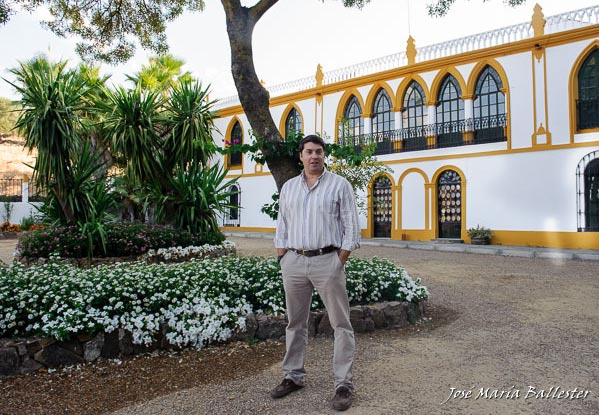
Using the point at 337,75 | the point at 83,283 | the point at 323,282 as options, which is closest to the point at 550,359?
the point at 323,282

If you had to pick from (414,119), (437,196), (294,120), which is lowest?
(437,196)

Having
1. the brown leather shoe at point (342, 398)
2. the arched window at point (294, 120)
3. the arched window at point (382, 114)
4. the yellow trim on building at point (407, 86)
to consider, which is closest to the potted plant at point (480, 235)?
the yellow trim on building at point (407, 86)

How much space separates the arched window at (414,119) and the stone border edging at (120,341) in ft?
45.6

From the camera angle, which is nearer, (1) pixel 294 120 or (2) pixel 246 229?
(1) pixel 294 120

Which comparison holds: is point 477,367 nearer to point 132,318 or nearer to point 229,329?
point 229,329

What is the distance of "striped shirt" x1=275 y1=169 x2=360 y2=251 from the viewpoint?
9.91 ft

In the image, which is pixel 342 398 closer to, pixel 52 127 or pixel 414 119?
pixel 52 127

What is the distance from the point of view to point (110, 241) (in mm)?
8320

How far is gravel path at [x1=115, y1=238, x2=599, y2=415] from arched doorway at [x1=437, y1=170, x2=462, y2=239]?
34.1ft

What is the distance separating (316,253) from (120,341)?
2072 millimetres

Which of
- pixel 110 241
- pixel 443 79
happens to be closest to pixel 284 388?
pixel 110 241

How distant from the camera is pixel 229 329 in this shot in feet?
14.2

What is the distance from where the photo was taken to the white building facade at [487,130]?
1430 cm

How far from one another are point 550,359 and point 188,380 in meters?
2.93
